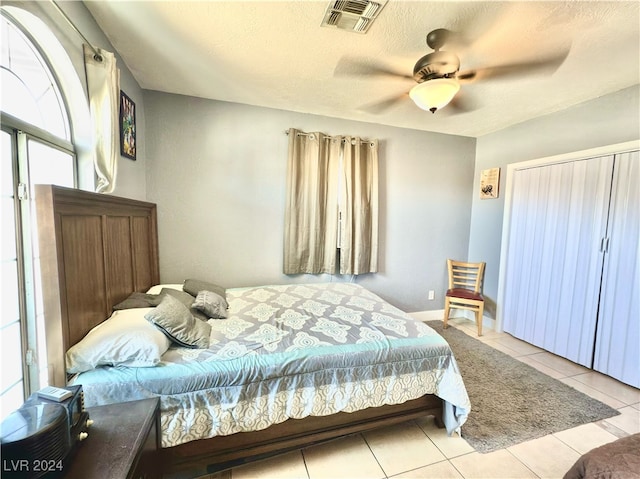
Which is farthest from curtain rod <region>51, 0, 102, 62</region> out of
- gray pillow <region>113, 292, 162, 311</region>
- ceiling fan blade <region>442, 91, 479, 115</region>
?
ceiling fan blade <region>442, 91, 479, 115</region>

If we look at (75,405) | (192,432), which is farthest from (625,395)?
(75,405)

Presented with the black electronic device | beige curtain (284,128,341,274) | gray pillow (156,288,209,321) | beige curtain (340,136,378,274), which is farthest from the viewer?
beige curtain (340,136,378,274)

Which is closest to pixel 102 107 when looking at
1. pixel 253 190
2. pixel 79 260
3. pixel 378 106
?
pixel 79 260

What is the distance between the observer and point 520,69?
193 cm

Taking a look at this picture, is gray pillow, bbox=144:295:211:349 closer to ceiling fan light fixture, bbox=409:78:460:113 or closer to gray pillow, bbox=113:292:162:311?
gray pillow, bbox=113:292:162:311

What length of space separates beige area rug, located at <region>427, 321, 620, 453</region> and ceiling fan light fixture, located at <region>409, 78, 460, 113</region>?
7.21 ft

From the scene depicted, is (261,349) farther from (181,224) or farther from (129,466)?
(181,224)

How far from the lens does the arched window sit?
116 cm

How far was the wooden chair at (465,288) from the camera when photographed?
10.7ft

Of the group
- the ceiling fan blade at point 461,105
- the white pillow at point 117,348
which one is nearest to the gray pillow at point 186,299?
the white pillow at point 117,348

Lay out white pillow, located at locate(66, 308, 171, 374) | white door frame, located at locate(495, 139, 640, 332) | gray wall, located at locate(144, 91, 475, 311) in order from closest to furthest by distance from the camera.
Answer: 1. white pillow, located at locate(66, 308, 171, 374)
2. gray wall, located at locate(144, 91, 475, 311)
3. white door frame, located at locate(495, 139, 640, 332)

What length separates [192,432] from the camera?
1.33m

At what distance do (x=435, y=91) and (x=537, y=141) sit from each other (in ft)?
7.26

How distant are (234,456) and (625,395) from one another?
3.08m
